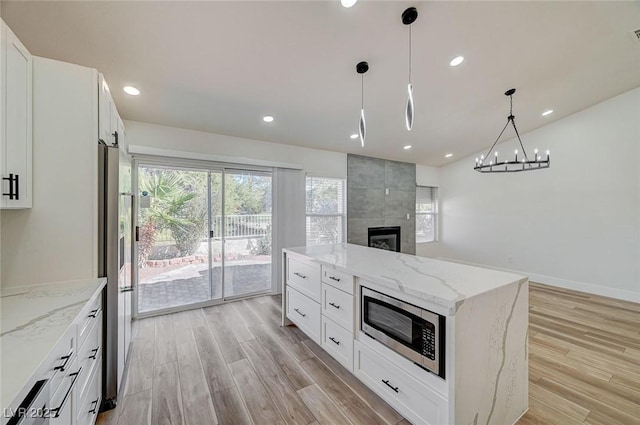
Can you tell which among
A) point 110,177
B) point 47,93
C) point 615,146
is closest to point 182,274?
point 110,177

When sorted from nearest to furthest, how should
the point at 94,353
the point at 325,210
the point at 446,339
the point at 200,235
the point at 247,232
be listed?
the point at 446,339 < the point at 94,353 < the point at 200,235 < the point at 247,232 < the point at 325,210

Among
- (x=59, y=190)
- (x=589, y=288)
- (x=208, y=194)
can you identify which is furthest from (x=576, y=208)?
(x=59, y=190)

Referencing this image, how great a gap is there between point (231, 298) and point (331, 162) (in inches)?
119

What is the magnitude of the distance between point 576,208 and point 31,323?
22.2 ft

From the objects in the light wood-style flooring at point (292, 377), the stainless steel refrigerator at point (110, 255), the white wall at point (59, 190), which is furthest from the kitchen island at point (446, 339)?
the white wall at point (59, 190)

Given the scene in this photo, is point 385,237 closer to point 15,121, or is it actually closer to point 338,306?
point 338,306

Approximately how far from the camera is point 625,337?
280cm

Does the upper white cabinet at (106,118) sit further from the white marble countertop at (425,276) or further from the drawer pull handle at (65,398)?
the white marble countertop at (425,276)

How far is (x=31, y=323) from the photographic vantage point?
3.72 feet

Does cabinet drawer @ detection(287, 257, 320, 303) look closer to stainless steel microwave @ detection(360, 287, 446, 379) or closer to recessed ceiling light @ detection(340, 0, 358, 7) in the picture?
stainless steel microwave @ detection(360, 287, 446, 379)

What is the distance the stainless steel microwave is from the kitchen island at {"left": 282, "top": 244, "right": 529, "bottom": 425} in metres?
0.03

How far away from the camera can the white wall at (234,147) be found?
330 centimetres

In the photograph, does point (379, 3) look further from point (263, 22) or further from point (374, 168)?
point (374, 168)

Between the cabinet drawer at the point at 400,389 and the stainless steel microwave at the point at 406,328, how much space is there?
5.4 inches
